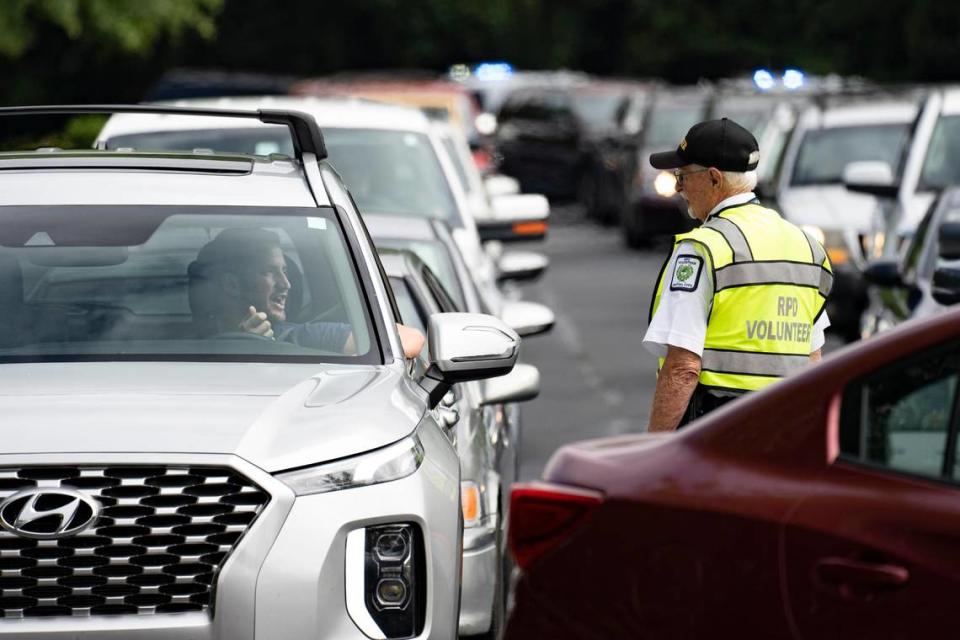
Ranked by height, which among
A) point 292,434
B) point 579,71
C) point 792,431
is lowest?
point 579,71

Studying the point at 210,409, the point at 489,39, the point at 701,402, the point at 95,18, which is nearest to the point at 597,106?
the point at 95,18

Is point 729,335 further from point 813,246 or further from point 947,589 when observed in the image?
point 947,589

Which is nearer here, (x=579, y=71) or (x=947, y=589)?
(x=947, y=589)

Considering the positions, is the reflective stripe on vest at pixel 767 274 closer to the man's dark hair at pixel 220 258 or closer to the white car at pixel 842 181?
the man's dark hair at pixel 220 258

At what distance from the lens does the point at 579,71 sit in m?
61.9

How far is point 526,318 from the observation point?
8594 mm

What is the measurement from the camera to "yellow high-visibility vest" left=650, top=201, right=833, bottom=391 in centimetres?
590

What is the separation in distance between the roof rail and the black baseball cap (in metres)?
1.07

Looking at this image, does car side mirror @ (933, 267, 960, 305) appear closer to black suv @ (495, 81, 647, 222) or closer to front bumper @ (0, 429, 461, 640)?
front bumper @ (0, 429, 461, 640)

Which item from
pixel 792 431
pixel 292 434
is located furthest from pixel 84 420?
pixel 792 431

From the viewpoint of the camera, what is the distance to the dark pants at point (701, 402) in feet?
19.7

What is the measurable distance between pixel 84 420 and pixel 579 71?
57.7 metres

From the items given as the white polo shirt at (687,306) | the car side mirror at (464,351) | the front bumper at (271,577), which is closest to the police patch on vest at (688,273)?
the white polo shirt at (687,306)

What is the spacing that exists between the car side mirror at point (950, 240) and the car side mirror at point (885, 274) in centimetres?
58
